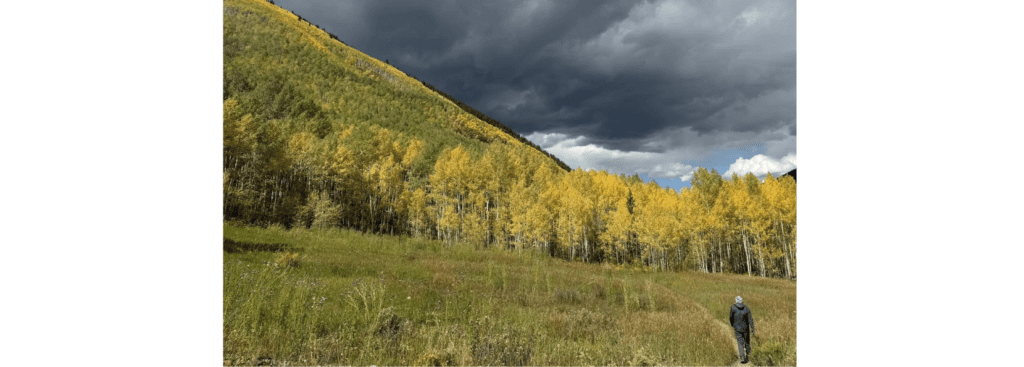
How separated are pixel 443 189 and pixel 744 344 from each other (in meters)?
17.6

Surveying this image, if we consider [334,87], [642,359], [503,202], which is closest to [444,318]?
[642,359]

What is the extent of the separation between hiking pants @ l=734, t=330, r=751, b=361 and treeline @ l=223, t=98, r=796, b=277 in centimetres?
654

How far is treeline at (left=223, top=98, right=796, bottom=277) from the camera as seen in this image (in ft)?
39.7

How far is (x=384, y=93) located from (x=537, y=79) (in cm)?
3490

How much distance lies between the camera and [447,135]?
34125 millimetres

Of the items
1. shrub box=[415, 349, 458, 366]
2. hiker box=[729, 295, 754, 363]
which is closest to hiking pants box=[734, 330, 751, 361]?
hiker box=[729, 295, 754, 363]

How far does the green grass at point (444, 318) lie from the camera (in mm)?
4266

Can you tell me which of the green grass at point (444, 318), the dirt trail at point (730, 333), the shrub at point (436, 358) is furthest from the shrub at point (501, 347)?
the dirt trail at point (730, 333)

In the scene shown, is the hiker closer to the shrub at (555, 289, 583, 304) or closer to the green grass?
the green grass

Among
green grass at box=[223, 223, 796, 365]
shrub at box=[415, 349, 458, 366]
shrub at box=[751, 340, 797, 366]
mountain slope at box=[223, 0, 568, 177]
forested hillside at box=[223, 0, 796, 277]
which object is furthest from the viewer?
mountain slope at box=[223, 0, 568, 177]

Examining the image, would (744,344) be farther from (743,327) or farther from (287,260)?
(287,260)

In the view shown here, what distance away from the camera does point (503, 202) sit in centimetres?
2217
